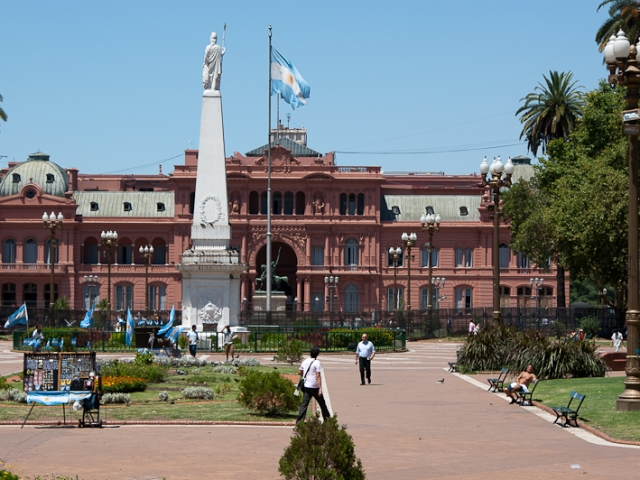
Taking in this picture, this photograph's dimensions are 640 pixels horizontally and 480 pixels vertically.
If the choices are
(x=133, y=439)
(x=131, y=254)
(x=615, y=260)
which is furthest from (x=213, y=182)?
(x=131, y=254)

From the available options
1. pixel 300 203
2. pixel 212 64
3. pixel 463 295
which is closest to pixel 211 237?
pixel 212 64

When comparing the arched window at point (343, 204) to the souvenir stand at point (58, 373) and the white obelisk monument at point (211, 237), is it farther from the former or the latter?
the souvenir stand at point (58, 373)

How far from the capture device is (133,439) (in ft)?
58.4

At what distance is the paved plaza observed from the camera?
14.7 metres

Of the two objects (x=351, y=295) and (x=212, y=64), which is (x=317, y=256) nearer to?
(x=351, y=295)

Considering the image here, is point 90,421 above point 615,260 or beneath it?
beneath

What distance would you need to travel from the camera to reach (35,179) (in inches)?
3969

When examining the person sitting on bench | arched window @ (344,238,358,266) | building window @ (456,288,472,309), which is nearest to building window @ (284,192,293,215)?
arched window @ (344,238,358,266)

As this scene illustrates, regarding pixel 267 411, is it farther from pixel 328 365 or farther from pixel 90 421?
pixel 328 365

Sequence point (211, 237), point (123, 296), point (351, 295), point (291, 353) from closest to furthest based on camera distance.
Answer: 1. point (291, 353)
2. point (211, 237)
3. point (351, 295)
4. point (123, 296)

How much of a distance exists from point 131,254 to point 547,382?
75.2 metres

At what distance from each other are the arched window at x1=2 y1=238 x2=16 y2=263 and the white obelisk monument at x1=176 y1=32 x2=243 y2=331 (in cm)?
5521

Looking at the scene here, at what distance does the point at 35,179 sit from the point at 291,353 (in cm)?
6799

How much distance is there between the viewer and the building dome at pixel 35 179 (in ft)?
331
